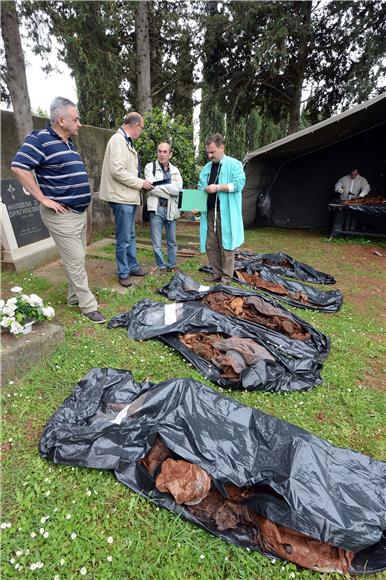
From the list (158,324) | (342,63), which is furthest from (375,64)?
(158,324)

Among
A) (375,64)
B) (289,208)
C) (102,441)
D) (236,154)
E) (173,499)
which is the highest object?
(375,64)

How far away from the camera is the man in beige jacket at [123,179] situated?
3386mm

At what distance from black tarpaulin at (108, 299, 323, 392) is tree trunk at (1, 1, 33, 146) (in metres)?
3.48

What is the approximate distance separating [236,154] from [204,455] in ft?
45.7

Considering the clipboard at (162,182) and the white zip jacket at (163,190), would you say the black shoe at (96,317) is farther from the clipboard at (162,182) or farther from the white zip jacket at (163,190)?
the clipboard at (162,182)

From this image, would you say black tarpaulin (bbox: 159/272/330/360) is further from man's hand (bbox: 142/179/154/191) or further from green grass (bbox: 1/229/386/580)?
man's hand (bbox: 142/179/154/191)

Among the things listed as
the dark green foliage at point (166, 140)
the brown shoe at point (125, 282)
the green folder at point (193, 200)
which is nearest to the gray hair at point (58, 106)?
the green folder at point (193, 200)

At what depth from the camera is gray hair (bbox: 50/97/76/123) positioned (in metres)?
2.45

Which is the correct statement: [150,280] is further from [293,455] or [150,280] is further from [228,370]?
[293,455]

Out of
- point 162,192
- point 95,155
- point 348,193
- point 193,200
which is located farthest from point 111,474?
point 348,193

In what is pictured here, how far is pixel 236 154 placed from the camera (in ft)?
45.3

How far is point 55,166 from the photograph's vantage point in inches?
101

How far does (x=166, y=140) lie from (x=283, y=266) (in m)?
3.41

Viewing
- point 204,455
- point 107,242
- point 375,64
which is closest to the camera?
point 204,455
